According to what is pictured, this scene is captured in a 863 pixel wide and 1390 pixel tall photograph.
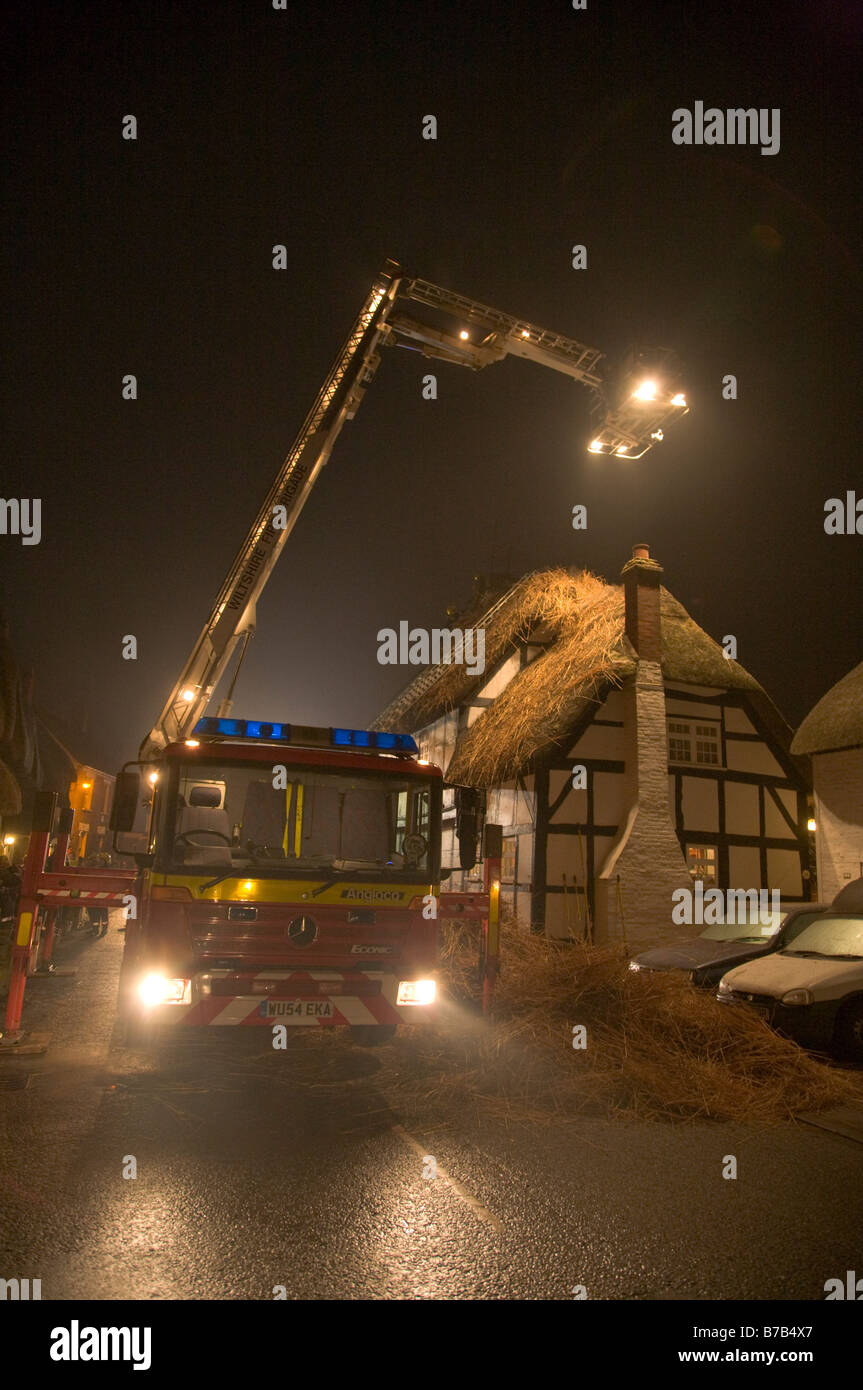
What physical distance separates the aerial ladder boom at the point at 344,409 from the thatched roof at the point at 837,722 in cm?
733

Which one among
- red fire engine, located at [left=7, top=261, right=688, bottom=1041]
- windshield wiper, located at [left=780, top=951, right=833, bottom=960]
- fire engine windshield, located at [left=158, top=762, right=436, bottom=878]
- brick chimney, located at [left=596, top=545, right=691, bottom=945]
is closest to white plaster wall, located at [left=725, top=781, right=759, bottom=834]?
brick chimney, located at [left=596, top=545, right=691, bottom=945]

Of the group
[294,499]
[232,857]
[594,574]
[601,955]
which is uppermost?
[594,574]

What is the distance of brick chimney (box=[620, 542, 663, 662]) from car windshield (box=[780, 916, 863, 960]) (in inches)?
254

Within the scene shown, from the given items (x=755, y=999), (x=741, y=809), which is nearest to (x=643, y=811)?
(x=741, y=809)

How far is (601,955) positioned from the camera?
353 inches

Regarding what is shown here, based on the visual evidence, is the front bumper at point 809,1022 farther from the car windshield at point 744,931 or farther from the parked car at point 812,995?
the car windshield at point 744,931

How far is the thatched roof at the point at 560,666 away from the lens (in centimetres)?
1459

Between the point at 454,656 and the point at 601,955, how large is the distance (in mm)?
12925

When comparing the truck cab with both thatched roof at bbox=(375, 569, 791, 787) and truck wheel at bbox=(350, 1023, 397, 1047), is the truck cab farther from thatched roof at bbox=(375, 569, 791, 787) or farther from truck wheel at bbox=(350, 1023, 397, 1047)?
thatched roof at bbox=(375, 569, 791, 787)

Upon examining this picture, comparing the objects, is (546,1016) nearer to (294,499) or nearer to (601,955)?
(601,955)

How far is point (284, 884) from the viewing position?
22.1 ft

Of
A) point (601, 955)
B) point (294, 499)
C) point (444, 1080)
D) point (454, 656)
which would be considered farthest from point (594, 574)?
point (444, 1080)

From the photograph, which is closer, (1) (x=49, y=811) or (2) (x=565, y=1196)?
(2) (x=565, y=1196)
